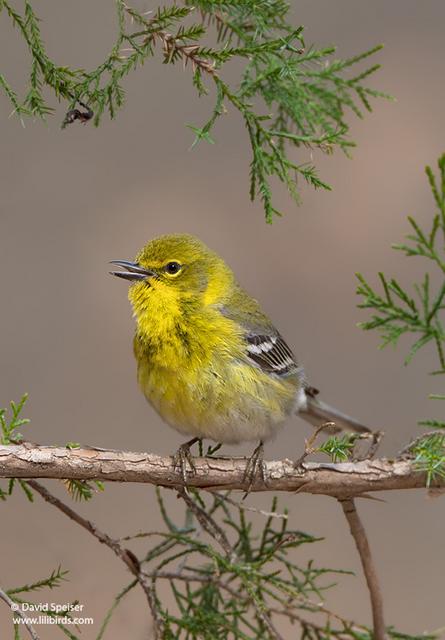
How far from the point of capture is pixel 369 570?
9.66 ft

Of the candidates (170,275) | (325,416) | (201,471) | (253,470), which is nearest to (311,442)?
(253,470)

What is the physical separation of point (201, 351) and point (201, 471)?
65 cm

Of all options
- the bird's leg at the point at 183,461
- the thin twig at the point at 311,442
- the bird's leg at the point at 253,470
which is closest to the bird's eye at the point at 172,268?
the bird's leg at the point at 183,461

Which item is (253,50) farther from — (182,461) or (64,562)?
(64,562)

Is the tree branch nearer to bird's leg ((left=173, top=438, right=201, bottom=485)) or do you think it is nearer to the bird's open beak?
bird's leg ((left=173, top=438, right=201, bottom=485))

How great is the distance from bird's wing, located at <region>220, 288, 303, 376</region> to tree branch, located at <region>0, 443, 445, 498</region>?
830mm

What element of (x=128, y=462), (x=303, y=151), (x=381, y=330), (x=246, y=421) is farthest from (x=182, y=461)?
(x=303, y=151)

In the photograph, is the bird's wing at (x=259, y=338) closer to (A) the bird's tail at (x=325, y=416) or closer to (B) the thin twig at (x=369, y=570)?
(A) the bird's tail at (x=325, y=416)

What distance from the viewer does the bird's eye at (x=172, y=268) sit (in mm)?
3811

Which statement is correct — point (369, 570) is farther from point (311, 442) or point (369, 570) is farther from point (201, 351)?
point (201, 351)

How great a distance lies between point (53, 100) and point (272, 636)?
4067 mm

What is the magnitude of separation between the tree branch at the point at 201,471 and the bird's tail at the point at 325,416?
126 cm

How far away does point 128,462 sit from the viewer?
292 cm

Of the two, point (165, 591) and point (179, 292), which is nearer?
point (179, 292)
